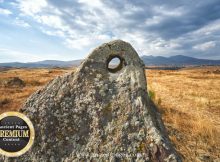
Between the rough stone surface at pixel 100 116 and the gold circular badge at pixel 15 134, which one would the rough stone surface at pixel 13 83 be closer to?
the gold circular badge at pixel 15 134

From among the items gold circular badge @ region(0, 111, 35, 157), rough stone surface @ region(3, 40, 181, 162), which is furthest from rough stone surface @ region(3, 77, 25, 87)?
rough stone surface @ region(3, 40, 181, 162)

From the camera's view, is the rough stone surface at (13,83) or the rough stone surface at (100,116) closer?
the rough stone surface at (100,116)

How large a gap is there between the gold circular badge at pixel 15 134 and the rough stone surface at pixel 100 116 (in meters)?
0.12

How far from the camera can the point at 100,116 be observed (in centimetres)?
584

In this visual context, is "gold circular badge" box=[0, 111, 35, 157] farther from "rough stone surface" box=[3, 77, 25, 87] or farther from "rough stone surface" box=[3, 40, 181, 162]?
"rough stone surface" box=[3, 77, 25, 87]

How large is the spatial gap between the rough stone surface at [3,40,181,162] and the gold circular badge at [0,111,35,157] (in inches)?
4.7

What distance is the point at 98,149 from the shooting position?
18.3ft

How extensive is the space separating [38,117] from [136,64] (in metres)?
2.40

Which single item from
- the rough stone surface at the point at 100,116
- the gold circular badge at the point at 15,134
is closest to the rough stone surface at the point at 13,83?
the gold circular badge at the point at 15,134

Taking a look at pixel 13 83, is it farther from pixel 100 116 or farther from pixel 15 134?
pixel 100 116

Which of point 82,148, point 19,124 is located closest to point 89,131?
point 82,148

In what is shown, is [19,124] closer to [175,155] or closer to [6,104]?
[175,155]

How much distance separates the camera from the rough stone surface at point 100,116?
5410mm

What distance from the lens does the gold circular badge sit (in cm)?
580
